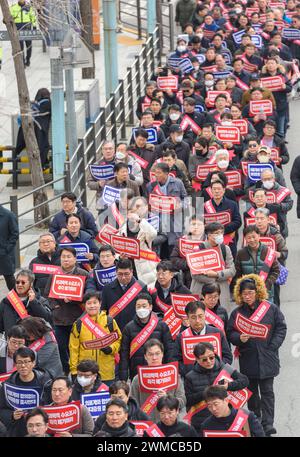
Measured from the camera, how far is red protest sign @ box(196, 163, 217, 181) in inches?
763

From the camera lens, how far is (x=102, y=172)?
1923cm

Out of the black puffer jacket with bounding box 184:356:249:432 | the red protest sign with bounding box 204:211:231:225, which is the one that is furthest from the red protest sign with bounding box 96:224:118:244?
the black puffer jacket with bounding box 184:356:249:432

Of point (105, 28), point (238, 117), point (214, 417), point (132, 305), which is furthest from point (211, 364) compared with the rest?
point (105, 28)

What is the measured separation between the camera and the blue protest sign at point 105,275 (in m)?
15.3

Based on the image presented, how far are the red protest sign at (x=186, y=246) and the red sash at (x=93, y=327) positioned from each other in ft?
7.49

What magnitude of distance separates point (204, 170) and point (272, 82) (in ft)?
18.3

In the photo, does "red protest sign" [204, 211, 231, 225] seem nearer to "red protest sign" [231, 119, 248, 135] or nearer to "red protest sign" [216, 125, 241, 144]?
"red protest sign" [216, 125, 241, 144]

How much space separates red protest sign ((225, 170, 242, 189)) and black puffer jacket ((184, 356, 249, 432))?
Answer: 6384 mm

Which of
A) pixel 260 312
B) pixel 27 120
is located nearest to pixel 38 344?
pixel 260 312

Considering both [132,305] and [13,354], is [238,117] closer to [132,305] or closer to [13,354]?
[132,305]

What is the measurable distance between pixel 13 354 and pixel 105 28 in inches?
581

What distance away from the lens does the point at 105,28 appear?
2719 cm

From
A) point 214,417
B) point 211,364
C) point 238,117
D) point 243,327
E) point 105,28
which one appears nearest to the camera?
point 214,417

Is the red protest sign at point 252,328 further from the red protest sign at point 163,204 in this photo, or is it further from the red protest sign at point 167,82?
the red protest sign at point 167,82
